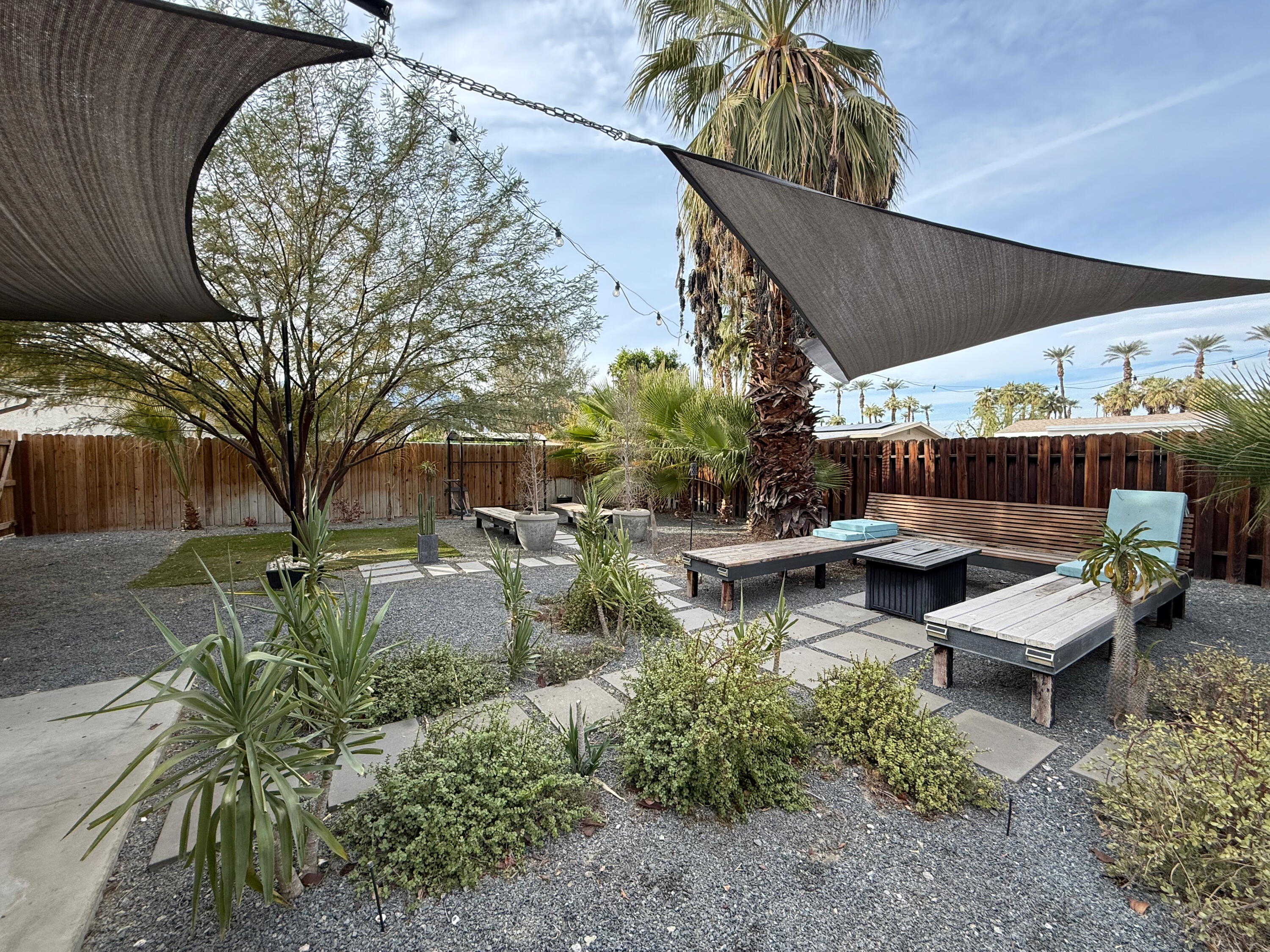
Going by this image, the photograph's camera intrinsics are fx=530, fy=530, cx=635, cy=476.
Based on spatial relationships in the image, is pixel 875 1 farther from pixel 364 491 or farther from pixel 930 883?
pixel 364 491

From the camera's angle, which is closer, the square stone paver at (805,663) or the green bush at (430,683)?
the green bush at (430,683)

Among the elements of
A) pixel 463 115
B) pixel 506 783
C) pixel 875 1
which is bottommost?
pixel 506 783

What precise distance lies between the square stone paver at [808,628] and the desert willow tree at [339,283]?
11.9ft

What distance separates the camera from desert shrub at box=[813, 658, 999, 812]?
1.84 metres

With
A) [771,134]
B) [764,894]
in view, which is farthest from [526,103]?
[771,134]

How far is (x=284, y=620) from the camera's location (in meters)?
1.76

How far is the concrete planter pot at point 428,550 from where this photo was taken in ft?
19.5

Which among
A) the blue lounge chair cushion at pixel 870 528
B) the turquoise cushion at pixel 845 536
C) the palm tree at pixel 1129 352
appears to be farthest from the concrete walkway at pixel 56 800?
the palm tree at pixel 1129 352

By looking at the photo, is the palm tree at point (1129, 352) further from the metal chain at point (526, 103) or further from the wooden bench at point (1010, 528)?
the metal chain at point (526, 103)

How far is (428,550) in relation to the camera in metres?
5.97

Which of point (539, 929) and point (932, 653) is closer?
point (539, 929)

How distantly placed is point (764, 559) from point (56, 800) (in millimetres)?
3862

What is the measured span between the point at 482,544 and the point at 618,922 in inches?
249

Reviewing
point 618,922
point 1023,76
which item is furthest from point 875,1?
point 618,922
